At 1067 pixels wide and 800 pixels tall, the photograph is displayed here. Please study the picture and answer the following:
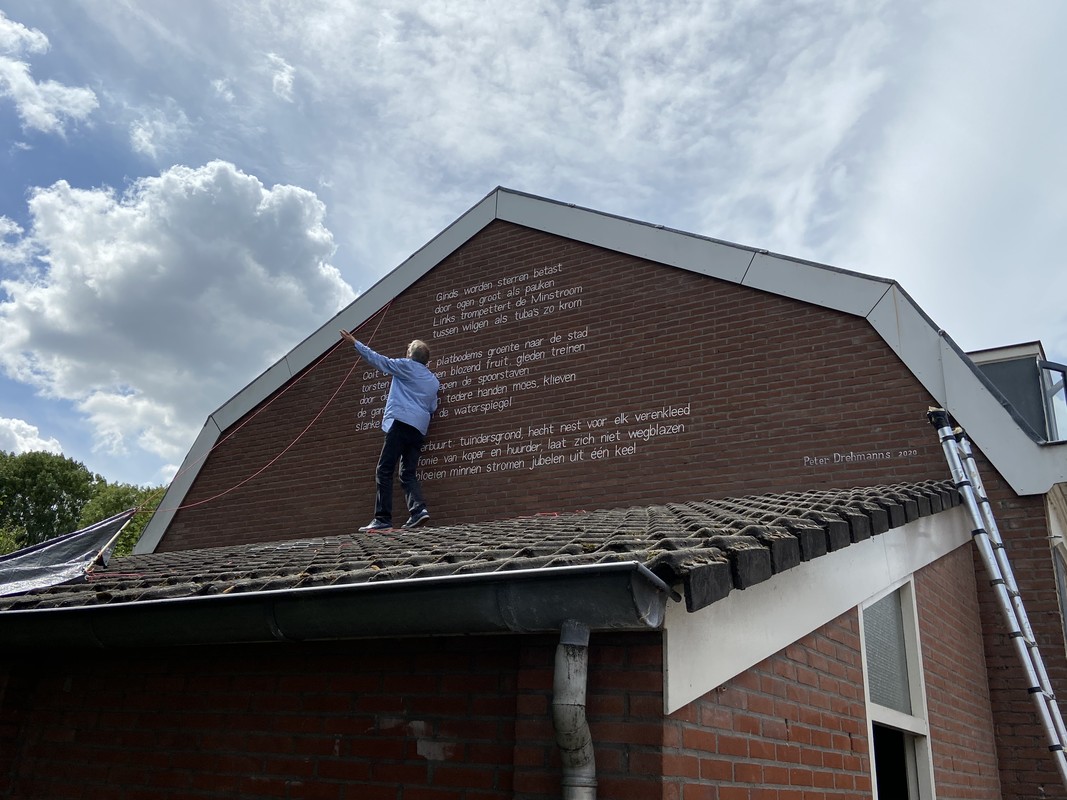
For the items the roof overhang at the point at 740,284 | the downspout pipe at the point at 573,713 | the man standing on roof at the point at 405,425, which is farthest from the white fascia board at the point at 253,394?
the downspout pipe at the point at 573,713

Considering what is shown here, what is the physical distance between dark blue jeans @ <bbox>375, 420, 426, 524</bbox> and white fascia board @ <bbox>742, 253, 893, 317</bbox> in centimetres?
372

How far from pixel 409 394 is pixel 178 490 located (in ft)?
13.0

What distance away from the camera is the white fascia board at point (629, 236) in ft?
26.9

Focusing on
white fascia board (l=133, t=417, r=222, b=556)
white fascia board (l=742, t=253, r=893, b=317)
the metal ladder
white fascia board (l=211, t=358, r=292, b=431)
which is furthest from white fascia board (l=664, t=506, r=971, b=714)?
white fascia board (l=133, t=417, r=222, b=556)

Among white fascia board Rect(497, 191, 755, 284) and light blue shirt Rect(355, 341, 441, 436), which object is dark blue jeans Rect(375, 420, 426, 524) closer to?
light blue shirt Rect(355, 341, 441, 436)

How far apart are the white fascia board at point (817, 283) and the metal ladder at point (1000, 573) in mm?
1392

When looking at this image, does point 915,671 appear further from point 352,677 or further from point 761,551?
point 352,677

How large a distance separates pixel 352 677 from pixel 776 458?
15.5ft

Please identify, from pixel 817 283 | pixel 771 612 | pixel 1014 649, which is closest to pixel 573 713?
pixel 771 612

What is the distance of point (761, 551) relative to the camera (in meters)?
3.03

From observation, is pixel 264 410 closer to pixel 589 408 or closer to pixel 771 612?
pixel 589 408

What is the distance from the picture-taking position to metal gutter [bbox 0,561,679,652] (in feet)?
8.35

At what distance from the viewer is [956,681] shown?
222 inches

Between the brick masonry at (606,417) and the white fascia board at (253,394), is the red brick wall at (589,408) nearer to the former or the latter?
the brick masonry at (606,417)
